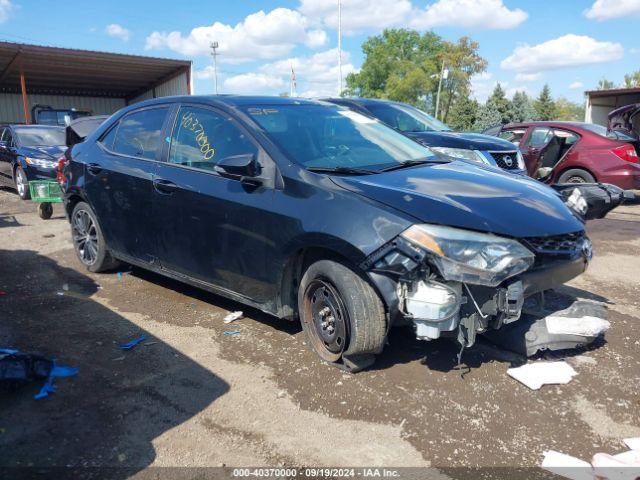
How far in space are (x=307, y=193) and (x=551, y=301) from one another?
1.99m

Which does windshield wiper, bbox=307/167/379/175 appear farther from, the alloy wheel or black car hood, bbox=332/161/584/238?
the alloy wheel

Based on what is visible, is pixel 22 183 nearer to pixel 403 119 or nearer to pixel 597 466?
pixel 403 119

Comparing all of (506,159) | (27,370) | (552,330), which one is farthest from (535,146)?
(27,370)

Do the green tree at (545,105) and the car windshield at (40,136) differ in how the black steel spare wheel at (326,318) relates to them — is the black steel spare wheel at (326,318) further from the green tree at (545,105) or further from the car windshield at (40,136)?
the green tree at (545,105)

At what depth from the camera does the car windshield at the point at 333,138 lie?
147 inches

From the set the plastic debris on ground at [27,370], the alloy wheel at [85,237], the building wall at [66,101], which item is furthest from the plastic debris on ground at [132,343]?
the building wall at [66,101]

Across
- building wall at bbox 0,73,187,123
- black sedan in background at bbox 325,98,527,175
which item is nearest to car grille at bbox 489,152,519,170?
black sedan in background at bbox 325,98,527,175

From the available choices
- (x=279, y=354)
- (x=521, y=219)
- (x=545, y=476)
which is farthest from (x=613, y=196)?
(x=279, y=354)

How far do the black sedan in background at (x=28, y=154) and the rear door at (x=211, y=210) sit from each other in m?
7.85

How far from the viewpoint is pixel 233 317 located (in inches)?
174

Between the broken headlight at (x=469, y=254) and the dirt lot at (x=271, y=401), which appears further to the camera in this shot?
the broken headlight at (x=469, y=254)

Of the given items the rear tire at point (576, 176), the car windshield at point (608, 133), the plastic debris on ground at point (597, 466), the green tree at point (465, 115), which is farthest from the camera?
the green tree at point (465, 115)

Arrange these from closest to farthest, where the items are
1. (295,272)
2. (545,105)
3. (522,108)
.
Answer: (295,272), (522,108), (545,105)

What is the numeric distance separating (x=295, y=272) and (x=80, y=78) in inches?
1186
